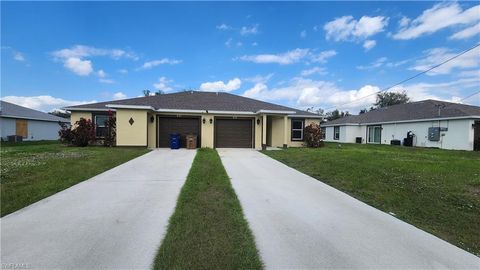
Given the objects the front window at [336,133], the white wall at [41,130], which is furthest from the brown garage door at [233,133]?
the white wall at [41,130]

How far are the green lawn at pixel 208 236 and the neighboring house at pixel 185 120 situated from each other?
10862 millimetres

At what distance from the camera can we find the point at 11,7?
9078mm

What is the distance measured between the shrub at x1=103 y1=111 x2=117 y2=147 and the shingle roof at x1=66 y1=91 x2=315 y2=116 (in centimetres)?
123

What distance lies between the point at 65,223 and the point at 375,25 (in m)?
15.7

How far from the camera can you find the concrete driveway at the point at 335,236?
2.73 m

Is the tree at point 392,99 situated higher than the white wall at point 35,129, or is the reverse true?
the tree at point 392,99

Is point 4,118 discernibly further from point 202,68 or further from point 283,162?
point 283,162

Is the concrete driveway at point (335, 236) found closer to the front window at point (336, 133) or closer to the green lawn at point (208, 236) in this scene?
the green lawn at point (208, 236)

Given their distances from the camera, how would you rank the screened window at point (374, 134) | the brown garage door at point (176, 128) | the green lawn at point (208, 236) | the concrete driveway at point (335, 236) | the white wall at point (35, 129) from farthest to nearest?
1. the screened window at point (374, 134)
2. the white wall at point (35, 129)
3. the brown garage door at point (176, 128)
4. the concrete driveway at point (335, 236)
5. the green lawn at point (208, 236)

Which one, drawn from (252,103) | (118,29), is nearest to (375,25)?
(252,103)

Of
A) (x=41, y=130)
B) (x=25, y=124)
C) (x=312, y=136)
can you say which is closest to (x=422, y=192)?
(x=312, y=136)

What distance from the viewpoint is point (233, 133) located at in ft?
56.3

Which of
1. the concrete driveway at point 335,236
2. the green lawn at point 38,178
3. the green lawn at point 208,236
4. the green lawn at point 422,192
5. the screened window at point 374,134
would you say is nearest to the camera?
the green lawn at point 208,236

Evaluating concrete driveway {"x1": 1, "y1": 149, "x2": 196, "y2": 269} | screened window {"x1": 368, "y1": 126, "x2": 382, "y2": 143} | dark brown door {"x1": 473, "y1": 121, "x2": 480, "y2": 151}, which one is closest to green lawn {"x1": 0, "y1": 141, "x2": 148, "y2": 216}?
concrete driveway {"x1": 1, "y1": 149, "x2": 196, "y2": 269}
